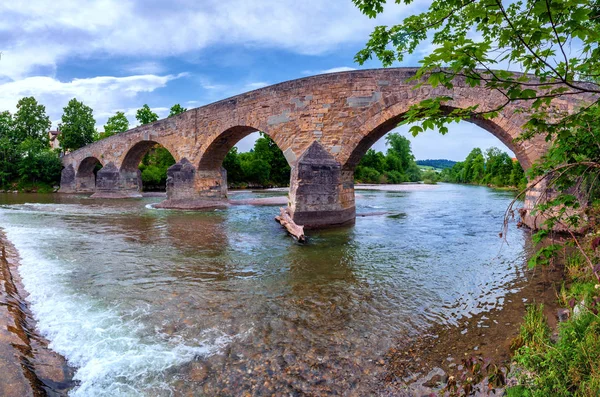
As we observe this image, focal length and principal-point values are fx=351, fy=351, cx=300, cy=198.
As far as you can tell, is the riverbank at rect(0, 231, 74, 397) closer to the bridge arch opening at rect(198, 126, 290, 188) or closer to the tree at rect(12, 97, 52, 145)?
the bridge arch opening at rect(198, 126, 290, 188)

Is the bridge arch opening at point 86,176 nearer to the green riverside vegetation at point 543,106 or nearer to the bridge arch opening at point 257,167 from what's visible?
the bridge arch opening at point 257,167

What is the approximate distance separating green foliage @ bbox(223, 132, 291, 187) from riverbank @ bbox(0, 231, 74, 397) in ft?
101

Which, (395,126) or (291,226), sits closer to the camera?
(291,226)

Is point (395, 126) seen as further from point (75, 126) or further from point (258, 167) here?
point (75, 126)

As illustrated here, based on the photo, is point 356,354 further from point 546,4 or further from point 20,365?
point 546,4

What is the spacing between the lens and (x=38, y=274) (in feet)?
16.1

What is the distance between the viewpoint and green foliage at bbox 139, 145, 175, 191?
3042 cm

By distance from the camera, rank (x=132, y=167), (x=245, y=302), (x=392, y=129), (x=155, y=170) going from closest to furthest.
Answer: (x=245, y=302) < (x=392, y=129) < (x=132, y=167) < (x=155, y=170)

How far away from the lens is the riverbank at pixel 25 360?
195 cm

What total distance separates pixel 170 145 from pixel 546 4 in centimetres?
1743

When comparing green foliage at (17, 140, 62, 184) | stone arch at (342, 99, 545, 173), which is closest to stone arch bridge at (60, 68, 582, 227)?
stone arch at (342, 99, 545, 173)

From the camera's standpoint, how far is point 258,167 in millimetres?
38156

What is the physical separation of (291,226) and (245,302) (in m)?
4.84

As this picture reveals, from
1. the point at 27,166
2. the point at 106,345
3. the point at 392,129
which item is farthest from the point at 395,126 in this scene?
the point at 27,166
